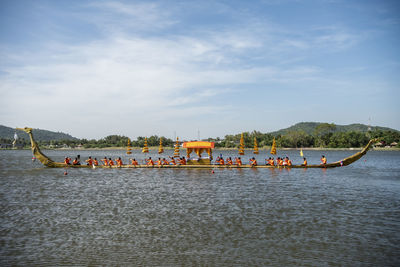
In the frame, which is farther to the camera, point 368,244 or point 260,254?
point 368,244

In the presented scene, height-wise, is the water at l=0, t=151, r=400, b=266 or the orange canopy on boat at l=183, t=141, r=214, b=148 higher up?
the orange canopy on boat at l=183, t=141, r=214, b=148

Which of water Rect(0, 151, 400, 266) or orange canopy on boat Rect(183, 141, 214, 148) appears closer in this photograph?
water Rect(0, 151, 400, 266)

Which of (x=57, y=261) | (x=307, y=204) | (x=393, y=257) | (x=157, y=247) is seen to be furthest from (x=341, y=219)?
(x=57, y=261)

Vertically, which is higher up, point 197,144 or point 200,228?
point 197,144

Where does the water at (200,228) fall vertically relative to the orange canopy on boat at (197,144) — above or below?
below

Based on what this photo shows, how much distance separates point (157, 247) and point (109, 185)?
18106 millimetres

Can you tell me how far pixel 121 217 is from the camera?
15758 millimetres

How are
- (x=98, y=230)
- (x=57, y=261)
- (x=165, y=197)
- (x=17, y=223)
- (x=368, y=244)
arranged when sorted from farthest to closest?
(x=165, y=197)
(x=17, y=223)
(x=98, y=230)
(x=368, y=244)
(x=57, y=261)

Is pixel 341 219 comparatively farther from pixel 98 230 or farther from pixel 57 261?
pixel 57 261

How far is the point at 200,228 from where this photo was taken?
13656 mm

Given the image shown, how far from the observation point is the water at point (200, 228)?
10.4 meters

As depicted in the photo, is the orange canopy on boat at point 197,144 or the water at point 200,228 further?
the orange canopy on boat at point 197,144

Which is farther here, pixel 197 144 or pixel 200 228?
pixel 197 144

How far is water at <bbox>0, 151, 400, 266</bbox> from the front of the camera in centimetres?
1037
